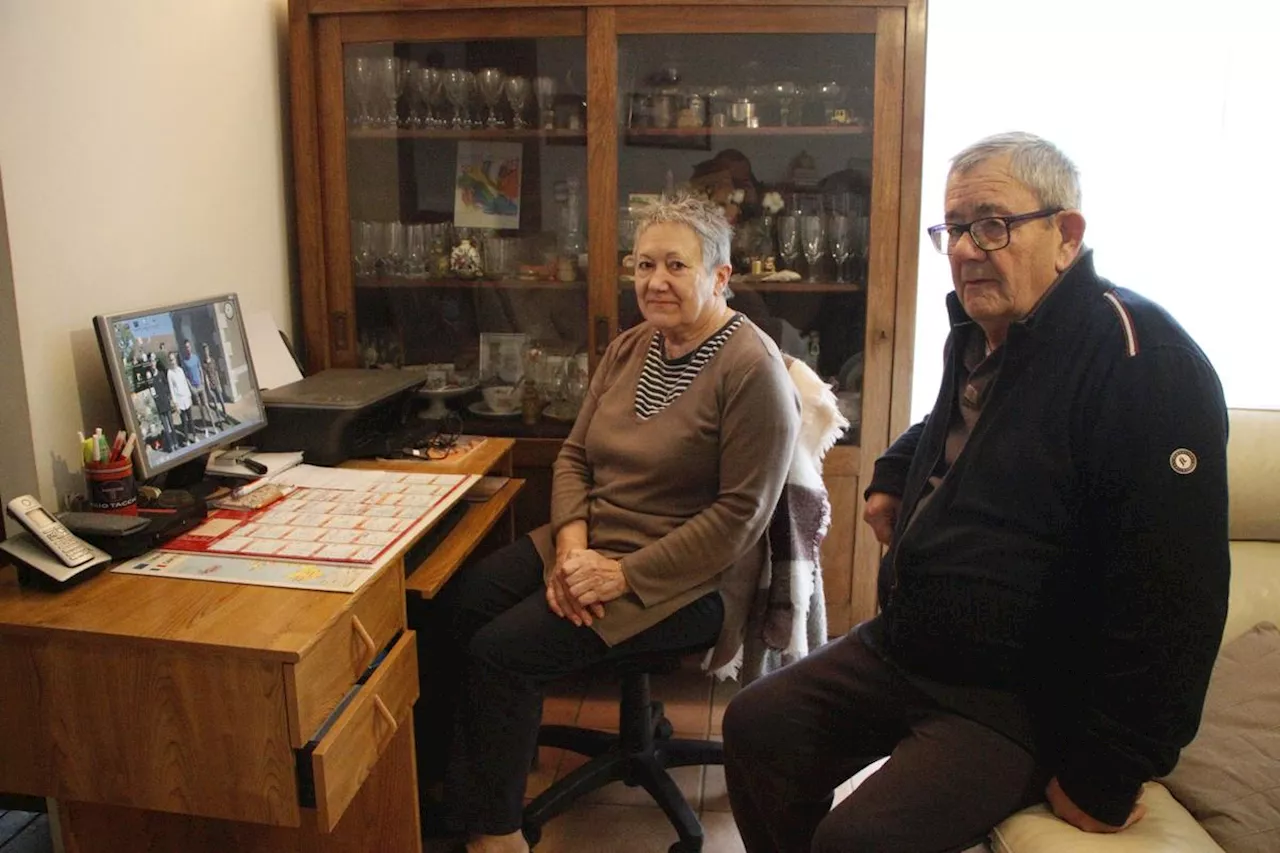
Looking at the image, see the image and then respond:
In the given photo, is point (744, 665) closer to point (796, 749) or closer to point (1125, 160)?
point (796, 749)

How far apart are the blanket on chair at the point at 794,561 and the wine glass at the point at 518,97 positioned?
111 centimetres

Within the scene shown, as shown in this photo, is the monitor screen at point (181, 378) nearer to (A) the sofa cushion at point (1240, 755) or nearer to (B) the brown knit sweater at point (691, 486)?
(B) the brown knit sweater at point (691, 486)

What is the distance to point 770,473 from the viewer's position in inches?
68.3

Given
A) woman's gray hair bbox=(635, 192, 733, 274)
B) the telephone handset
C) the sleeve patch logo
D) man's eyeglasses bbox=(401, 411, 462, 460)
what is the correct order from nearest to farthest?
the sleeve patch logo < the telephone handset < woman's gray hair bbox=(635, 192, 733, 274) < man's eyeglasses bbox=(401, 411, 462, 460)

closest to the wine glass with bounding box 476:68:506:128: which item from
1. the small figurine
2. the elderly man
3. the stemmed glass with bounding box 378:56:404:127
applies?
the stemmed glass with bounding box 378:56:404:127

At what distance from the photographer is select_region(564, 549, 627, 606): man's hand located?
171cm

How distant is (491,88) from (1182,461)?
1.96 metres

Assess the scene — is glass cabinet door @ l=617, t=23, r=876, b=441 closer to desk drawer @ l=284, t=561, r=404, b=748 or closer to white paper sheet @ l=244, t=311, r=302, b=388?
white paper sheet @ l=244, t=311, r=302, b=388

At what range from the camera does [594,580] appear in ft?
5.65

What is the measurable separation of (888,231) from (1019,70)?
0.64m

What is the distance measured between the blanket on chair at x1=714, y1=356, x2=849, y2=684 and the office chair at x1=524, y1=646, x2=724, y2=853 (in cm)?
13

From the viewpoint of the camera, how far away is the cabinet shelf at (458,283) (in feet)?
8.41

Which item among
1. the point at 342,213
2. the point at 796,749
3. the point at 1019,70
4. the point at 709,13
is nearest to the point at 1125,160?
the point at 1019,70

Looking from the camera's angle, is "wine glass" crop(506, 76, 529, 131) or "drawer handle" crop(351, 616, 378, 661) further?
"wine glass" crop(506, 76, 529, 131)
